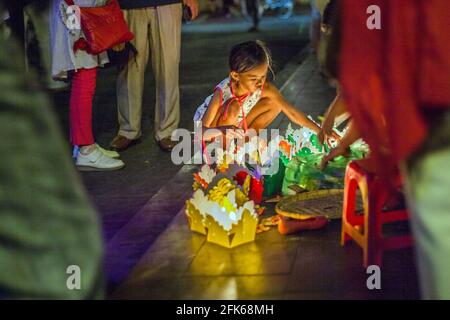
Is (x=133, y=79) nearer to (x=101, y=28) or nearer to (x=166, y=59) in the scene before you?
(x=166, y=59)

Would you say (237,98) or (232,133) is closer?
(232,133)

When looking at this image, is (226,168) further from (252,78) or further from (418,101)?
(418,101)

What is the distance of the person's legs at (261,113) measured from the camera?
5.82 m

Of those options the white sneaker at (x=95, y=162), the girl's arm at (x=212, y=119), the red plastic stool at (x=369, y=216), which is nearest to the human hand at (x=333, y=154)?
the red plastic stool at (x=369, y=216)

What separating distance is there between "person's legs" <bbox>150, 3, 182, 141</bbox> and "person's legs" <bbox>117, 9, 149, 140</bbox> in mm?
86

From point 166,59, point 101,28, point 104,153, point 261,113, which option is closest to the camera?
point 261,113

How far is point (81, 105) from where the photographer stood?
6.29 metres

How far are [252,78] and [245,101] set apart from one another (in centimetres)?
25

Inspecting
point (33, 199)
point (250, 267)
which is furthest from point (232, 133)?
point (33, 199)

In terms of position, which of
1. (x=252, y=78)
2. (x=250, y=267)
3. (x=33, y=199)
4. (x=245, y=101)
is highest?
(x=33, y=199)

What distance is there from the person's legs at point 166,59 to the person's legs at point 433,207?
14.7 feet

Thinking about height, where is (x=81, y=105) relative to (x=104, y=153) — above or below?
above

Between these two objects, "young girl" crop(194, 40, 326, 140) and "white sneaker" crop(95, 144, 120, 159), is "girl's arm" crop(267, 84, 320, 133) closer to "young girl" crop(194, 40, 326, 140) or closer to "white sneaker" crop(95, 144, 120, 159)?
"young girl" crop(194, 40, 326, 140)

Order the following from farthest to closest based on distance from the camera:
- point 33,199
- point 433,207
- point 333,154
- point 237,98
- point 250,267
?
Result: 1. point 237,98
2. point 333,154
3. point 250,267
4. point 433,207
5. point 33,199
